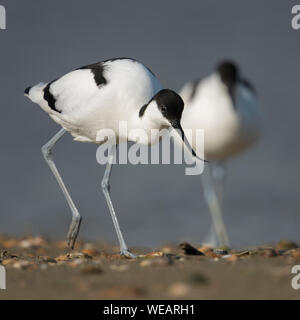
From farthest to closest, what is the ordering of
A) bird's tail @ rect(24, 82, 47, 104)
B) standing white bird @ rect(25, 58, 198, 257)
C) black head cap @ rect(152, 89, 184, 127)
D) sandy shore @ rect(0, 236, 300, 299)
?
bird's tail @ rect(24, 82, 47, 104) < standing white bird @ rect(25, 58, 198, 257) < black head cap @ rect(152, 89, 184, 127) < sandy shore @ rect(0, 236, 300, 299)

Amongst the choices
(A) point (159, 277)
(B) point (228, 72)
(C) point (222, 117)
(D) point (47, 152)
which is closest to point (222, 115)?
(C) point (222, 117)

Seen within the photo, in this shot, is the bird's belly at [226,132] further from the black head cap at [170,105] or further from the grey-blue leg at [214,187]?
the black head cap at [170,105]

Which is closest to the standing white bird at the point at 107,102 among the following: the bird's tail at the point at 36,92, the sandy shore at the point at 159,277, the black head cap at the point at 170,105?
the black head cap at the point at 170,105

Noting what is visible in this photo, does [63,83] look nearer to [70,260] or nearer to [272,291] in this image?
[70,260]

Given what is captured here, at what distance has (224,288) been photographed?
3.60 meters

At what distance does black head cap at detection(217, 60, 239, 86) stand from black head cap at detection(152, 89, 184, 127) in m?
3.26

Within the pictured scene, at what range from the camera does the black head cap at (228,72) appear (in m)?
8.47

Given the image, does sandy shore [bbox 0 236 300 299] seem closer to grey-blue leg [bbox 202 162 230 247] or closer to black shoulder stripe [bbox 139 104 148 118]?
black shoulder stripe [bbox 139 104 148 118]

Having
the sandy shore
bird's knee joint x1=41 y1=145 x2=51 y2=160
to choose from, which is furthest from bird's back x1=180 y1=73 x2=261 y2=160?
the sandy shore

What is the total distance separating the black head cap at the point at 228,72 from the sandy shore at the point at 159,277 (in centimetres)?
357

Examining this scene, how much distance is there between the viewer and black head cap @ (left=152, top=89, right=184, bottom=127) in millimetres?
5258
